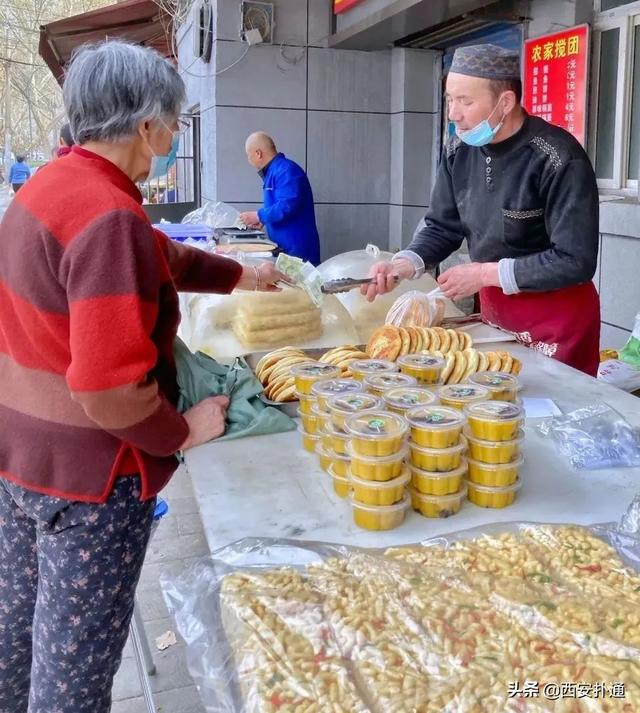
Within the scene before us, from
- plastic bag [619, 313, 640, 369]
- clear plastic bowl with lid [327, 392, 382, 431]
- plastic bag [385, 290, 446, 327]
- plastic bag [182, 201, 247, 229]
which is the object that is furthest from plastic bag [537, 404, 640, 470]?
plastic bag [182, 201, 247, 229]

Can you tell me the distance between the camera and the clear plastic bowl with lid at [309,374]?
177 cm

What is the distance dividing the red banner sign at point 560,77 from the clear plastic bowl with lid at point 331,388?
3392 millimetres

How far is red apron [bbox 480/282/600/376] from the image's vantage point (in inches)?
97.4

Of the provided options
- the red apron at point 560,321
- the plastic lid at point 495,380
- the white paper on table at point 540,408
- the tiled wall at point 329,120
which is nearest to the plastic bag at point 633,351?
the red apron at point 560,321

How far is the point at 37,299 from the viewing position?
129cm

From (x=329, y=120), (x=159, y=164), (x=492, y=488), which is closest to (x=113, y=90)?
(x=159, y=164)

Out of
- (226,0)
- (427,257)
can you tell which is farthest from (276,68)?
(427,257)

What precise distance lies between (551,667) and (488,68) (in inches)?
75.6

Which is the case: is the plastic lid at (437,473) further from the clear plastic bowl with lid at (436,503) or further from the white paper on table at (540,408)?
the white paper on table at (540,408)

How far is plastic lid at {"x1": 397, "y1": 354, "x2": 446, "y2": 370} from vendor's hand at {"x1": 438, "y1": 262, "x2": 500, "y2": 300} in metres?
0.51

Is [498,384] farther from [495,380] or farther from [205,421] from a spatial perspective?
[205,421]

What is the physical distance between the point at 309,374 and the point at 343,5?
5589 mm

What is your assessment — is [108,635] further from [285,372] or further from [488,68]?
[488,68]

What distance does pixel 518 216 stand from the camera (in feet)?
8.05
